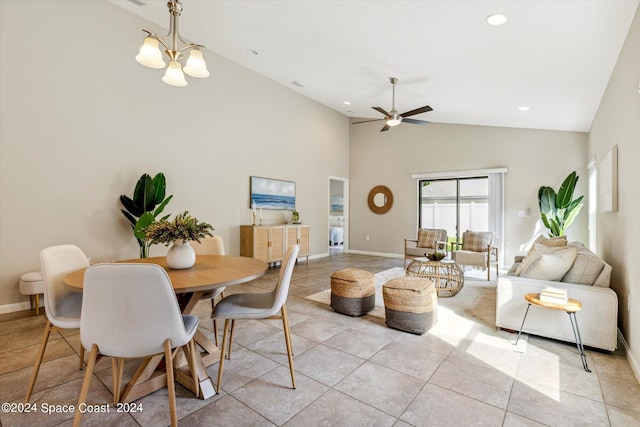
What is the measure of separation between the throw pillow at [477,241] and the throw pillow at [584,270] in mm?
2868

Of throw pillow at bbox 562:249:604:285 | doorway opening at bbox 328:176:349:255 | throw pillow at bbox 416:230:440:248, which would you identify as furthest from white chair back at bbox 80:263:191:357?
doorway opening at bbox 328:176:349:255

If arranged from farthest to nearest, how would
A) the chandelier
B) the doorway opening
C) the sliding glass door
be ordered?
the doorway opening < the sliding glass door < the chandelier

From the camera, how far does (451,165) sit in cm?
704

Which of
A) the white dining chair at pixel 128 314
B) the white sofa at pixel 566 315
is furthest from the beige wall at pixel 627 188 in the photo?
the white dining chair at pixel 128 314

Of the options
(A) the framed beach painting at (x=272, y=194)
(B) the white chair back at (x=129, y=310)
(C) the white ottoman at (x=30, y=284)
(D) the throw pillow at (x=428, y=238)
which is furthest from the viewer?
(D) the throw pillow at (x=428, y=238)

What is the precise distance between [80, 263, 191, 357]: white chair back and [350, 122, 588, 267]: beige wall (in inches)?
260

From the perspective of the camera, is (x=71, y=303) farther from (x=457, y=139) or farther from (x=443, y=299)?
(x=457, y=139)

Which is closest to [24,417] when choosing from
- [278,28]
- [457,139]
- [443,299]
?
[443,299]

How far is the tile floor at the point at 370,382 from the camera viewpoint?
176cm

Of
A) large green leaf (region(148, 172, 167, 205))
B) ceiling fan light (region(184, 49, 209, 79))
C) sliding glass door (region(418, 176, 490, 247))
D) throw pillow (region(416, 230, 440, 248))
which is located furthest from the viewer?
sliding glass door (region(418, 176, 490, 247))

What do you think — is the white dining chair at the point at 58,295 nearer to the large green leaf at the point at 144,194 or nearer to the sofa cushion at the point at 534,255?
the large green leaf at the point at 144,194

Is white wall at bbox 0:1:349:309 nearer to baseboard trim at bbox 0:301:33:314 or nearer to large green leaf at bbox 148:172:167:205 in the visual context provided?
baseboard trim at bbox 0:301:33:314

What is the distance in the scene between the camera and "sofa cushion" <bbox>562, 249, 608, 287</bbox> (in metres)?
2.74

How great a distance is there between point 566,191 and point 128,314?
21.1 ft
